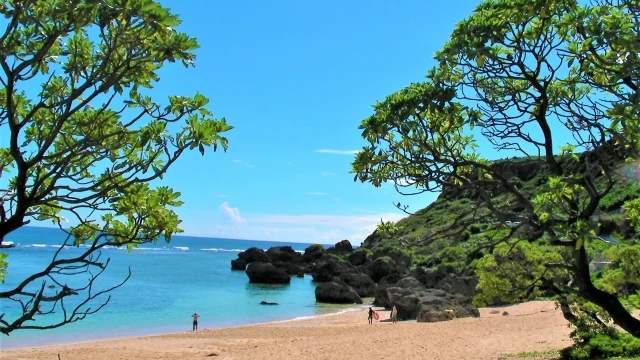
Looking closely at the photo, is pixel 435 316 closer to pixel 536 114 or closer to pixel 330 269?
pixel 536 114

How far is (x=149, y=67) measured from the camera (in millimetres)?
4547

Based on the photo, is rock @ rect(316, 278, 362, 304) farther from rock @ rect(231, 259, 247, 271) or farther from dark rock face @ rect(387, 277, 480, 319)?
rock @ rect(231, 259, 247, 271)

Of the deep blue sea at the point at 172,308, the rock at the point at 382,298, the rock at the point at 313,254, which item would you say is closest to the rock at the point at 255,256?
the rock at the point at 313,254

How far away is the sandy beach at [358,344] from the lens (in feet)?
53.7

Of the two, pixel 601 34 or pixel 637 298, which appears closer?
pixel 601 34

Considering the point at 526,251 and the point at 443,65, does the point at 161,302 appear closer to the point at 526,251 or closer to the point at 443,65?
the point at 526,251

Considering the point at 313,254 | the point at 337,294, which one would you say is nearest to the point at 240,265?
the point at 313,254

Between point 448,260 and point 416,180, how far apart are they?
49.0 meters

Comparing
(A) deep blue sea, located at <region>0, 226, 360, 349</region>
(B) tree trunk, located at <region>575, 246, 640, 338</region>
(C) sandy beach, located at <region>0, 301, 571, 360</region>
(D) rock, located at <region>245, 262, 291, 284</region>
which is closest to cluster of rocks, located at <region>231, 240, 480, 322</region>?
(D) rock, located at <region>245, 262, 291, 284</region>

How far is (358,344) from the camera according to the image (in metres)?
19.8

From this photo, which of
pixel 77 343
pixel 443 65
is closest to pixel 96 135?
pixel 443 65

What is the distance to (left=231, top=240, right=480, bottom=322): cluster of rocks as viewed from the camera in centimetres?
2834

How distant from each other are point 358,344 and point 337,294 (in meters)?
25.0

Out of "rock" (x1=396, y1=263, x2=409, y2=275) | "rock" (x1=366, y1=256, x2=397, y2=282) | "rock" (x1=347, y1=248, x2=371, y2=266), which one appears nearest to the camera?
"rock" (x1=396, y1=263, x2=409, y2=275)
